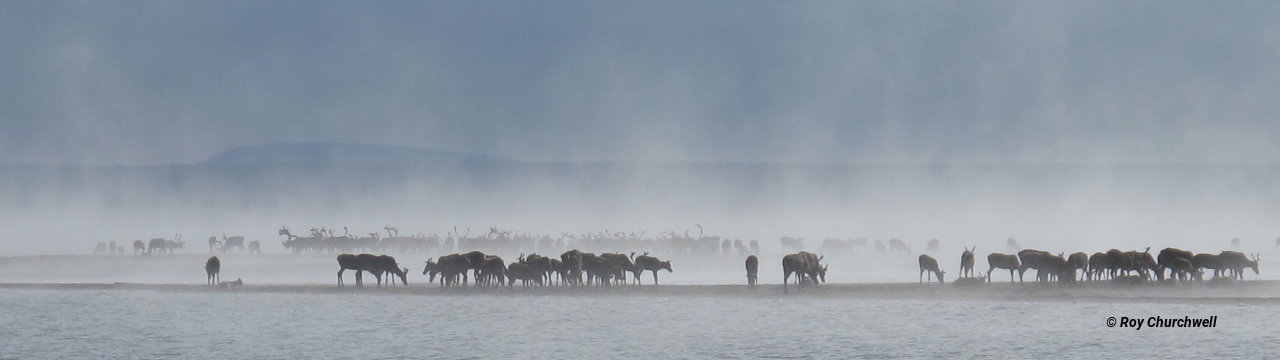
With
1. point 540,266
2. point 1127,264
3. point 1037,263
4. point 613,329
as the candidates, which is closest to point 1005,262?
point 1037,263

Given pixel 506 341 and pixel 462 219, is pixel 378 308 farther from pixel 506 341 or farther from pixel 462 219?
pixel 462 219

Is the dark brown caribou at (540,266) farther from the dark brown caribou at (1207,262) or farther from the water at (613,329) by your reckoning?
the dark brown caribou at (1207,262)

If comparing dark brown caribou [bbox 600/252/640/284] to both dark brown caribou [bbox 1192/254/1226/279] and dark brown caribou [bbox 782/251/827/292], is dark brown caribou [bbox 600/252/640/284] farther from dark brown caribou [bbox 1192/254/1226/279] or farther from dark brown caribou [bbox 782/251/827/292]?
dark brown caribou [bbox 1192/254/1226/279]

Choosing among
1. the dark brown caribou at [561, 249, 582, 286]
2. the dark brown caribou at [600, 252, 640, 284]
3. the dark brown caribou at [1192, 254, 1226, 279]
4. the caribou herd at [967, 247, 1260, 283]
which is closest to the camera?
the caribou herd at [967, 247, 1260, 283]

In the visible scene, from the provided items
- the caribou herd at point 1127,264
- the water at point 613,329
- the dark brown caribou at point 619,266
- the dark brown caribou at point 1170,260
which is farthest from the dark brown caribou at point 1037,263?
the dark brown caribou at point 619,266

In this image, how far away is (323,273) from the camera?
61.0m

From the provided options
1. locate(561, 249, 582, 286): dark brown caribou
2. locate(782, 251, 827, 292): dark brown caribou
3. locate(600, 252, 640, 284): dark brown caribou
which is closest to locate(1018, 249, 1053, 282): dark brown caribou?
locate(782, 251, 827, 292): dark brown caribou

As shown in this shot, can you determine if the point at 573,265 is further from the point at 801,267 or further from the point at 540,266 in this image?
the point at 801,267

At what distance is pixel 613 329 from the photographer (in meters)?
34.7

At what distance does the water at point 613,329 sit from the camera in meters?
30.2

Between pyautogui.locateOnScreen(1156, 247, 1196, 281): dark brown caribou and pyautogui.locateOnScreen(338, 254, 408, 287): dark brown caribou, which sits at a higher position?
pyautogui.locateOnScreen(338, 254, 408, 287): dark brown caribou

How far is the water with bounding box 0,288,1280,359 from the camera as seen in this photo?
99.2 ft

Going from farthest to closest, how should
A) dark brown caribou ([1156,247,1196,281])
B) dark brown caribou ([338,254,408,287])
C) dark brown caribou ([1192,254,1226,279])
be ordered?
dark brown caribou ([338,254,408,287]), dark brown caribou ([1192,254,1226,279]), dark brown caribou ([1156,247,1196,281])

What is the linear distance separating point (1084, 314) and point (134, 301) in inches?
995
